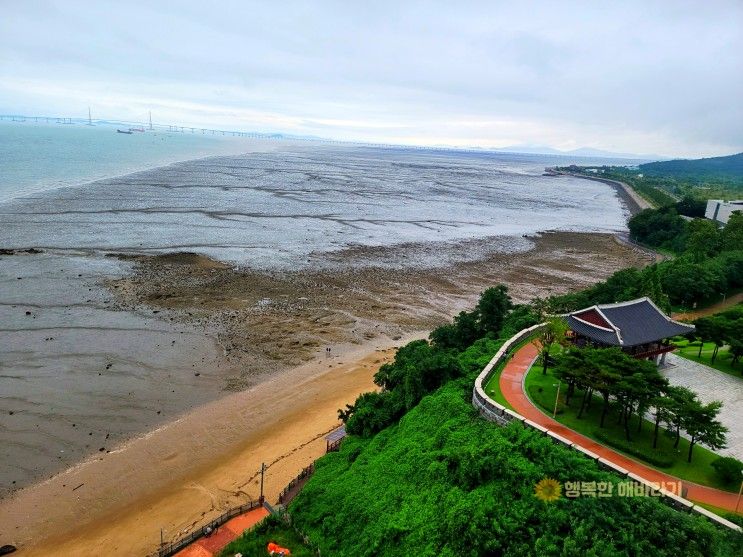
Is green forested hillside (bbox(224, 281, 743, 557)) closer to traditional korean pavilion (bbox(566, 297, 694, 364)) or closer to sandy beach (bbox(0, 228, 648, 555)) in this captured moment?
sandy beach (bbox(0, 228, 648, 555))

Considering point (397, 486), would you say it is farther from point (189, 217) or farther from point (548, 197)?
point (548, 197)

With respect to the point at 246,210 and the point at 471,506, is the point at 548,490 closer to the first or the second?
the point at 471,506

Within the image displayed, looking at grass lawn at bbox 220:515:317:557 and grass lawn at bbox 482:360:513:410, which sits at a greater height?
grass lawn at bbox 482:360:513:410

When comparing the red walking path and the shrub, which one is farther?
the red walking path

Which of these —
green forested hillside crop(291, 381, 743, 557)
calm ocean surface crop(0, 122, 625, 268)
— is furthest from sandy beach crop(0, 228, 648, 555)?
calm ocean surface crop(0, 122, 625, 268)

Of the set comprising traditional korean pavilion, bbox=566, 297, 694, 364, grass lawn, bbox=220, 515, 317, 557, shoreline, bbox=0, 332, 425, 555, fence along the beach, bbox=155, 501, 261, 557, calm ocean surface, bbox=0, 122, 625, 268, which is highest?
traditional korean pavilion, bbox=566, 297, 694, 364

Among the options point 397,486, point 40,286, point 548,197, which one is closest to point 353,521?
point 397,486

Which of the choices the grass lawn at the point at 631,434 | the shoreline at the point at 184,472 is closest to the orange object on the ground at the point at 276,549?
the shoreline at the point at 184,472
